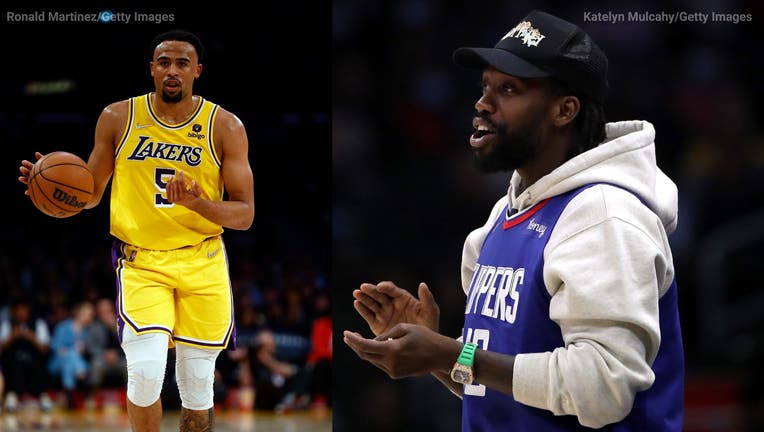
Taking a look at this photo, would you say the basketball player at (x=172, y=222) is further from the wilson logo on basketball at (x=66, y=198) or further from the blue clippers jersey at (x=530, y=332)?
the blue clippers jersey at (x=530, y=332)

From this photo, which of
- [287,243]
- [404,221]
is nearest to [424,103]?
[404,221]

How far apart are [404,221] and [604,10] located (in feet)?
5.07

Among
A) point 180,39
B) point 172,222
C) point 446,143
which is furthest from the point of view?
point 446,143

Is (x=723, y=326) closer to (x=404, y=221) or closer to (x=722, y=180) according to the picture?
(x=722, y=180)

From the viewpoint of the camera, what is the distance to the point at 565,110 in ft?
7.37

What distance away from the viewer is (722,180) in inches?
211

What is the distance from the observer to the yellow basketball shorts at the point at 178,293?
4.20m

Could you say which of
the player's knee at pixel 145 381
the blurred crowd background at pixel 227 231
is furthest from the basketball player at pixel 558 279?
the blurred crowd background at pixel 227 231

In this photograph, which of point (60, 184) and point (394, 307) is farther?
point (60, 184)

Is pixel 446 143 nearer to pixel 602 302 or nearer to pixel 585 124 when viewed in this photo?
pixel 585 124

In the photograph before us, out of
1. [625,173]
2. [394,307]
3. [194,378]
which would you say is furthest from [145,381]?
[625,173]

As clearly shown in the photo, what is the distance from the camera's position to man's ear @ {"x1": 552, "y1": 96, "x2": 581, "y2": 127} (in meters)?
2.23

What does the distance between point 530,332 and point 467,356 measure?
19 cm

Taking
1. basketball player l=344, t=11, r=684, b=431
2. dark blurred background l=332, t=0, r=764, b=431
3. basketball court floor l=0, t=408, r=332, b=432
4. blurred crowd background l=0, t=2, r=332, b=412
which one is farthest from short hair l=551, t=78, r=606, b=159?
basketball court floor l=0, t=408, r=332, b=432
